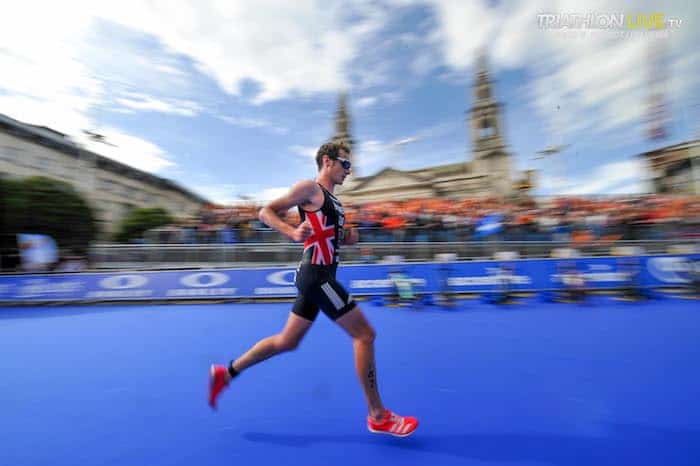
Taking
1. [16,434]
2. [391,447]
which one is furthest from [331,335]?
[16,434]

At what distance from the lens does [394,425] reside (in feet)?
8.31

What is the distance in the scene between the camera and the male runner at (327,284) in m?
2.50

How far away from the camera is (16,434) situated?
8.74 ft

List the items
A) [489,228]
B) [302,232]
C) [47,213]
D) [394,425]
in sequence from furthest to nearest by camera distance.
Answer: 1. [47,213]
2. [489,228]
3. [394,425]
4. [302,232]

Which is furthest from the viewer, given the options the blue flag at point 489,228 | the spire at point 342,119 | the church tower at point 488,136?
the spire at point 342,119

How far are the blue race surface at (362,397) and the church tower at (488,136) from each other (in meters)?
50.2

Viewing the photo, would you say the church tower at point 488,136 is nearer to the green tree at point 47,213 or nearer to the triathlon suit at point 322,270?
the green tree at point 47,213

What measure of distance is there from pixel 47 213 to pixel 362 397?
1544cm

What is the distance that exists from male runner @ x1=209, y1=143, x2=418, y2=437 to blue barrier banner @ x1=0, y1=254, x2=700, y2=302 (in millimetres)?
5905

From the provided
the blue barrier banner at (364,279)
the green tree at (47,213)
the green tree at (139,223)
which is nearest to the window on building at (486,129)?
the green tree at (139,223)

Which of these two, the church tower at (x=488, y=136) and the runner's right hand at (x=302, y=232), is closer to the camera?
the runner's right hand at (x=302, y=232)

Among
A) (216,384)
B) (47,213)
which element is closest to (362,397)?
(216,384)

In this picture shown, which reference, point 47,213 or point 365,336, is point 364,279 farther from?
point 47,213

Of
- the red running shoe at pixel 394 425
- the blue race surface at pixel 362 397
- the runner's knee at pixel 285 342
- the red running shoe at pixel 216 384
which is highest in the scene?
the runner's knee at pixel 285 342
